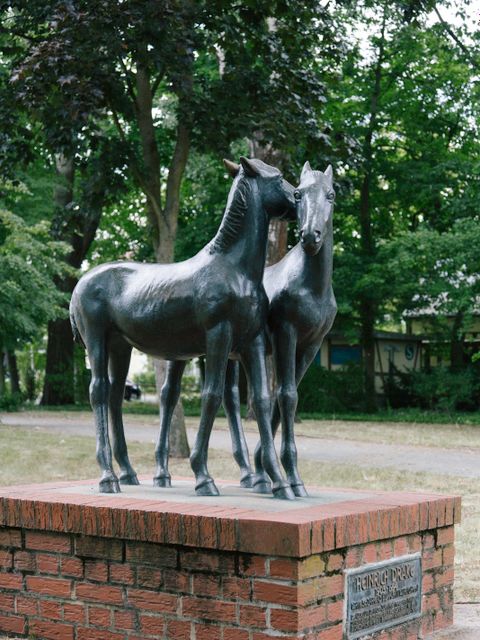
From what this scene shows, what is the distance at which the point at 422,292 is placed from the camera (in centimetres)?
2625

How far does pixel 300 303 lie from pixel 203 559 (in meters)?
1.60

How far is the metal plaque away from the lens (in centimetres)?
498

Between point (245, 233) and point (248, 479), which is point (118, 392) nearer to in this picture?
point (248, 479)

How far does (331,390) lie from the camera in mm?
29172

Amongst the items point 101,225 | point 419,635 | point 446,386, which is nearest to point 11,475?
point 419,635

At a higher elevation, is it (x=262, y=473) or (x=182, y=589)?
(x=262, y=473)

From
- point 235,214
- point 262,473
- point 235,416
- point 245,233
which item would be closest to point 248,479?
point 262,473

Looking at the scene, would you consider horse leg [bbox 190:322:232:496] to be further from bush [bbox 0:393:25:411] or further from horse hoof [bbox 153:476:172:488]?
bush [bbox 0:393:25:411]

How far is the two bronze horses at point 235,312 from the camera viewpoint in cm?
555

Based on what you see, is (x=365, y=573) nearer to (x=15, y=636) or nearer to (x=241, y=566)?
(x=241, y=566)

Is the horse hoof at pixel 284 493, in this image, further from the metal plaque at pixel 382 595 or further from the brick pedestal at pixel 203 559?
the metal plaque at pixel 382 595


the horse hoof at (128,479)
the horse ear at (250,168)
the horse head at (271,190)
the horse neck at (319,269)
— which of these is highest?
the horse ear at (250,168)

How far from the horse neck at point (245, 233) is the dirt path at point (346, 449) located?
26.9 feet

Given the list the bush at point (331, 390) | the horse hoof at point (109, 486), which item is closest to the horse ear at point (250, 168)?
the horse hoof at point (109, 486)
